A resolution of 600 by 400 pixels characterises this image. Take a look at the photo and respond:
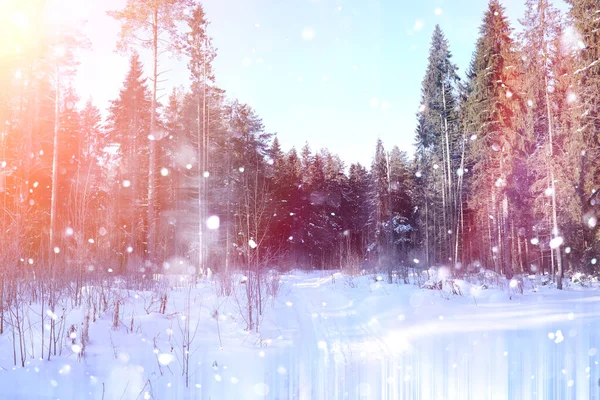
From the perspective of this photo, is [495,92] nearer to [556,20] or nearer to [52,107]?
[556,20]

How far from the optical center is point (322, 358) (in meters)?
4.74

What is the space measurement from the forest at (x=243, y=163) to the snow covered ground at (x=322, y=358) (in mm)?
1484

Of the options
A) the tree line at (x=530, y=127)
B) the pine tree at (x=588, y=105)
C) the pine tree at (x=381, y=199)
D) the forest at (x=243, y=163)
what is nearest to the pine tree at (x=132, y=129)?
the forest at (x=243, y=163)

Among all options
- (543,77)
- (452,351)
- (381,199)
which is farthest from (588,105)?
(381,199)

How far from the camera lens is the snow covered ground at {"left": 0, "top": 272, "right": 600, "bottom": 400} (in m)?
3.61

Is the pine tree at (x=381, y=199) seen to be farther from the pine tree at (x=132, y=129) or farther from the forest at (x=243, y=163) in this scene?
the pine tree at (x=132, y=129)

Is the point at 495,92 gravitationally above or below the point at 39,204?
above

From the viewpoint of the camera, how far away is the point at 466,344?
527 centimetres

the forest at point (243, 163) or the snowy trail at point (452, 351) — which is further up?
the forest at point (243, 163)

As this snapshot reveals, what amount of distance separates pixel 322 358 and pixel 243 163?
23.9m

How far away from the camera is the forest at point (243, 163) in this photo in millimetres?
10367

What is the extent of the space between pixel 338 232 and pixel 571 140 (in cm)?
2596

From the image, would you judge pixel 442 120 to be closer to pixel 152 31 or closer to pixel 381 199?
pixel 381 199

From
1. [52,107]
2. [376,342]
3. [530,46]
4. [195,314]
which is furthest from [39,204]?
[530,46]
